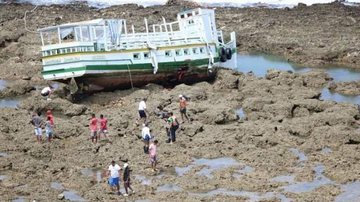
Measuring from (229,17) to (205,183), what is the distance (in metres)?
37.1

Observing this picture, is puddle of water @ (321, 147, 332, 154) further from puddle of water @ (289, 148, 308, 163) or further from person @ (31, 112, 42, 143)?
person @ (31, 112, 42, 143)

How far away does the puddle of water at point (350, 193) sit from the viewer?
68.8 ft

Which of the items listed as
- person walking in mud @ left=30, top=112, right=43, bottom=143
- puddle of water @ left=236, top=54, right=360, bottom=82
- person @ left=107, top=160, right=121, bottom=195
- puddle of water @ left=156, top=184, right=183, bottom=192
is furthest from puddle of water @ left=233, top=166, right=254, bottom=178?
puddle of water @ left=236, top=54, right=360, bottom=82

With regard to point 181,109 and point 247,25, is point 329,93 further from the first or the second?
point 247,25

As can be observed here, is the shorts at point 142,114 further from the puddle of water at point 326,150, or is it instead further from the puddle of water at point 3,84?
the puddle of water at point 3,84

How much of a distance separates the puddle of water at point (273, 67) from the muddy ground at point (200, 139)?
6.00 ft

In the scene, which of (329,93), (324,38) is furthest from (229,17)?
(329,93)

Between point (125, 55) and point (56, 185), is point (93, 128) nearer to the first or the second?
point (56, 185)

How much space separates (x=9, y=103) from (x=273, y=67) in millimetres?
16735

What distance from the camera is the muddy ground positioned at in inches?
872

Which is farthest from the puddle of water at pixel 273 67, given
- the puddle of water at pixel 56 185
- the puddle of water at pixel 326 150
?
the puddle of water at pixel 56 185

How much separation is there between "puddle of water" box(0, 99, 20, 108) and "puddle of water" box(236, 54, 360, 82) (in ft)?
45.8

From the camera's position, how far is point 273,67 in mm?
42469

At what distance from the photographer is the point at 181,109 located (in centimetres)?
2862
